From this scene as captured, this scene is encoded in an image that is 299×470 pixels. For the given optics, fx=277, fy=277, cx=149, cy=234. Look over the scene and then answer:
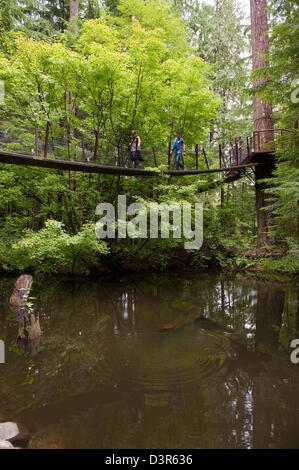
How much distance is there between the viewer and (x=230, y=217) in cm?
1267

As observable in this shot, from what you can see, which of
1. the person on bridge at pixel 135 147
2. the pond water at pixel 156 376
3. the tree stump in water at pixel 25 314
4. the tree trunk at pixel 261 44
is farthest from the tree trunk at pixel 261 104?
the tree stump in water at pixel 25 314

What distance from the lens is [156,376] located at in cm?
359

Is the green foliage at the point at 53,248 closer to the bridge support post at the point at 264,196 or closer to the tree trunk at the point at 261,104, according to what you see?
the bridge support post at the point at 264,196

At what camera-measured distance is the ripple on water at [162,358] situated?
3518 millimetres

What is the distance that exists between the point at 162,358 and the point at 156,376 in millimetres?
476

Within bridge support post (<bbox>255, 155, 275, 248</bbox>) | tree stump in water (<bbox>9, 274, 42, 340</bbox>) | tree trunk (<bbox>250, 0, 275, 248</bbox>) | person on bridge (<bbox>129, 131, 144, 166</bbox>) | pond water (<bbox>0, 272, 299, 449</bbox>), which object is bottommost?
pond water (<bbox>0, 272, 299, 449</bbox>)

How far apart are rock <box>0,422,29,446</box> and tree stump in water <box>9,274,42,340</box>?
88.9 inches

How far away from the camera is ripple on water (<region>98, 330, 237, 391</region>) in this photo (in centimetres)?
352

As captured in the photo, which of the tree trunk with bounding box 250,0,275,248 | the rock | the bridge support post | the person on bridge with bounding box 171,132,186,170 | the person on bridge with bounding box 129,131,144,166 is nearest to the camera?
the rock

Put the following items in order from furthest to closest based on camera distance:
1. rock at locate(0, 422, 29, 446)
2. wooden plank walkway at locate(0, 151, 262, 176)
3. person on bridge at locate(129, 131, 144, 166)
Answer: person on bridge at locate(129, 131, 144, 166) < wooden plank walkway at locate(0, 151, 262, 176) < rock at locate(0, 422, 29, 446)

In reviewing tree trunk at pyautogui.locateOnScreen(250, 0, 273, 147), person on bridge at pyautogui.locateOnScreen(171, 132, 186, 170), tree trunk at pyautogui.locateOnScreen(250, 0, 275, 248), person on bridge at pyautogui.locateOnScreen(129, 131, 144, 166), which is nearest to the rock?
person on bridge at pyautogui.locateOnScreen(129, 131, 144, 166)

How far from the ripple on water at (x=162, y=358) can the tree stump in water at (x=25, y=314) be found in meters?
1.30

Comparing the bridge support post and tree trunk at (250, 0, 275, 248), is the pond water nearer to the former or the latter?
the bridge support post

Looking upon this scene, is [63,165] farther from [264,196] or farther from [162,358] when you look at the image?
[264,196]
